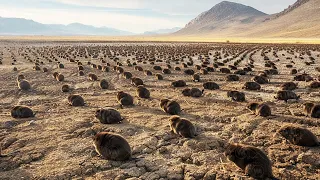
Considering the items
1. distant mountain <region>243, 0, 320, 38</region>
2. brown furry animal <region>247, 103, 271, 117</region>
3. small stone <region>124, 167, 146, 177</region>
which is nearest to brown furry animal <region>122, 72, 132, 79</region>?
brown furry animal <region>247, 103, 271, 117</region>

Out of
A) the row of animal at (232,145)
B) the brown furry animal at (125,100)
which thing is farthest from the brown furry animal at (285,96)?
the brown furry animal at (125,100)

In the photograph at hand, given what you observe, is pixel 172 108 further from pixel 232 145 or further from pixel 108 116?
pixel 232 145

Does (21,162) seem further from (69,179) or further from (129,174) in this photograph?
(129,174)

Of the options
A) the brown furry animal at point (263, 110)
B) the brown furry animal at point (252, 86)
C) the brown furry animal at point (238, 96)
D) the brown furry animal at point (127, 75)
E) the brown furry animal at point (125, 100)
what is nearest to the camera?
the brown furry animal at point (263, 110)

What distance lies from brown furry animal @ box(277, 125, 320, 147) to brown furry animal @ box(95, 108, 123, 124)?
18.5ft

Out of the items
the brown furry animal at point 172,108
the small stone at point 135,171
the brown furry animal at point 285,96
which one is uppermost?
the brown furry animal at point 285,96

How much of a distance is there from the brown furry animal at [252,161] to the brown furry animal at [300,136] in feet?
6.82

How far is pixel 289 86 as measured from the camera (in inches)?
655

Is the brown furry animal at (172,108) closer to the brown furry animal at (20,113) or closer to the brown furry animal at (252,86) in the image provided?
the brown furry animal at (20,113)

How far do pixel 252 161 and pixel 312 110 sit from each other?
208 inches

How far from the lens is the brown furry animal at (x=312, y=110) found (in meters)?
11.1

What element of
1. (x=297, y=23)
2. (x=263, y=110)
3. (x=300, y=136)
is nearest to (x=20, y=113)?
(x=263, y=110)

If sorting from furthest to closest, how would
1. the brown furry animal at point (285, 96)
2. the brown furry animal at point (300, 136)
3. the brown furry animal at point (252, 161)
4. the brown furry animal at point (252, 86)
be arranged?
the brown furry animal at point (252, 86) → the brown furry animal at point (285, 96) → the brown furry animal at point (300, 136) → the brown furry animal at point (252, 161)

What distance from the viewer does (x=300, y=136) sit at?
8711 mm
